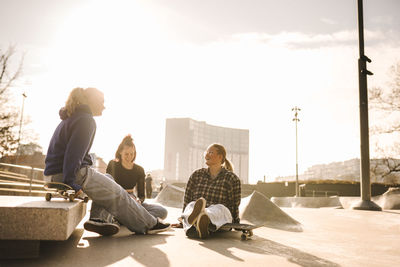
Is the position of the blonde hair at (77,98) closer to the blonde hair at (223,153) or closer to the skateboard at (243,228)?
the blonde hair at (223,153)

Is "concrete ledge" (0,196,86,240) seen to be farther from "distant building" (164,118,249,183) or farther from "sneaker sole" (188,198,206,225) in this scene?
"distant building" (164,118,249,183)

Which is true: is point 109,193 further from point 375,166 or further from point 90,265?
point 375,166

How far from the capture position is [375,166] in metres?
17.2

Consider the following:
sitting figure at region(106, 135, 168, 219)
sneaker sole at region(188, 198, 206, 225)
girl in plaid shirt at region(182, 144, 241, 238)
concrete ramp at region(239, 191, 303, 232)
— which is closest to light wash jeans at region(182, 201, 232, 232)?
girl in plaid shirt at region(182, 144, 241, 238)

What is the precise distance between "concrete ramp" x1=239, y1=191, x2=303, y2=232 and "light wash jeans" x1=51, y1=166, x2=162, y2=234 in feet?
8.41

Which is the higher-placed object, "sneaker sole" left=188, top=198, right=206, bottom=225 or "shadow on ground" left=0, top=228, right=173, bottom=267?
"sneaker sole" left=188, top=198, right=206, bottom=225

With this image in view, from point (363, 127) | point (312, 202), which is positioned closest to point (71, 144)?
point (363, 127)

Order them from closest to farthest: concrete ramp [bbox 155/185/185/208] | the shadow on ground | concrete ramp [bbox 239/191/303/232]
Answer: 1. the shadow on ground
2. concrete ramp [bbox 239/191/303/232]
3. concrete ramp [bbox 155/185/185/208]

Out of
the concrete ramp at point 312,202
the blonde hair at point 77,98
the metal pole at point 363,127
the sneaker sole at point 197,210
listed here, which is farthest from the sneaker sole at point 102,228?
the concrete ramp at point 312,202

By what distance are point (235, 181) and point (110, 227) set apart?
1613 mm

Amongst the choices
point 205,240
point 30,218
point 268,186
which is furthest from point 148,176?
point 268,186

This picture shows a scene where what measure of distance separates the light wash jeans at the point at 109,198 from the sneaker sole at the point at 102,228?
11cm

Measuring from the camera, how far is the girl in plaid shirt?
3863 mm

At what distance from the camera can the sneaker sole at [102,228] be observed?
3.40 meters
